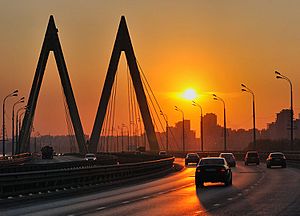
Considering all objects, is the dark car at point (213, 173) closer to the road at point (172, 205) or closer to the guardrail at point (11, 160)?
the road at point (172, 205)

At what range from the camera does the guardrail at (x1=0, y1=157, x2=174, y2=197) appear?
2848 cm

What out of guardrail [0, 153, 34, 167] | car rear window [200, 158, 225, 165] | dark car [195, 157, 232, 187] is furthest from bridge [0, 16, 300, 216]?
guardrail [0, 153, 34, 167]

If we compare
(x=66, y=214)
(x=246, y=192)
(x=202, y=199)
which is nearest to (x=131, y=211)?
(x=66, y=214)

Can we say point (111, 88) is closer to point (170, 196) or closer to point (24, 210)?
point (170, 196)

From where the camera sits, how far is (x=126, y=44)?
272 feet

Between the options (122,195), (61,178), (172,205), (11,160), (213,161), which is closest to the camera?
(172,205)

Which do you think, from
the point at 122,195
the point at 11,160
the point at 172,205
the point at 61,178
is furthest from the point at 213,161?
the point at 11,160

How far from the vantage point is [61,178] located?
32750mm

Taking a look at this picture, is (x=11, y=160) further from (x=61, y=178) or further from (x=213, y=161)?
(x=61, y=178)

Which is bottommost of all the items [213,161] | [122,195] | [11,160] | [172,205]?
[172,205]

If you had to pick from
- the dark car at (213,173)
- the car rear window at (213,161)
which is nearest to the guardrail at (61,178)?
the dark car at (213,173)

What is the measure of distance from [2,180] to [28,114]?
74054 millimetres

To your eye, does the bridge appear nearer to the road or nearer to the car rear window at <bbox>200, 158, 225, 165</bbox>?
the road

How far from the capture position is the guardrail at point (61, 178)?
28484 millimetres
